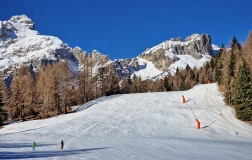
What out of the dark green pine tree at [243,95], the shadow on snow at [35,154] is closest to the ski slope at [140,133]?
the shadow on snow at [35,154]

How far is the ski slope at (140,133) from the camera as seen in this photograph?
1809 cm

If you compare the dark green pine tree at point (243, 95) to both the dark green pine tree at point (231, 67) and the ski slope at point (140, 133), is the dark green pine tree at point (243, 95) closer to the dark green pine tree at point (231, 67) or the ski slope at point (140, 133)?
the ski slope at point (140, 133)

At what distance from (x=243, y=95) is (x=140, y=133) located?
18.6 m

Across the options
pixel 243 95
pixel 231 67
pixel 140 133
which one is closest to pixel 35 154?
pixel 140 133

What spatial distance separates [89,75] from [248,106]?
3688 cm

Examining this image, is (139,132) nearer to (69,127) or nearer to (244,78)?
(69,127)

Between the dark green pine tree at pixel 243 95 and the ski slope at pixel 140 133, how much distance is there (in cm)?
162

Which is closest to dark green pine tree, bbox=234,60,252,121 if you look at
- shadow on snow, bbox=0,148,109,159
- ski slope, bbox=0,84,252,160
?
ski slope, bbox=0,84,252,160

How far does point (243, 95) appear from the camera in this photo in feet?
126

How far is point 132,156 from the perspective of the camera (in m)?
17.0

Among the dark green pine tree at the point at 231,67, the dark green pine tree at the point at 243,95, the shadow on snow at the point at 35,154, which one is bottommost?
the shadow on snow at the point at 35,154

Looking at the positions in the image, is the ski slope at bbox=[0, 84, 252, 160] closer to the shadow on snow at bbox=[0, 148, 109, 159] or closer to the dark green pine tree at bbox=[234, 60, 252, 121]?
the shadow on snow at bbox=[0, 148, 109, 159]

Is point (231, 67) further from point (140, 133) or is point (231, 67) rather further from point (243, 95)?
point (140, 133)

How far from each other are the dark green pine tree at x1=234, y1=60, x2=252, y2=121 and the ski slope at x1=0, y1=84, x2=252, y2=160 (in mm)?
1616
